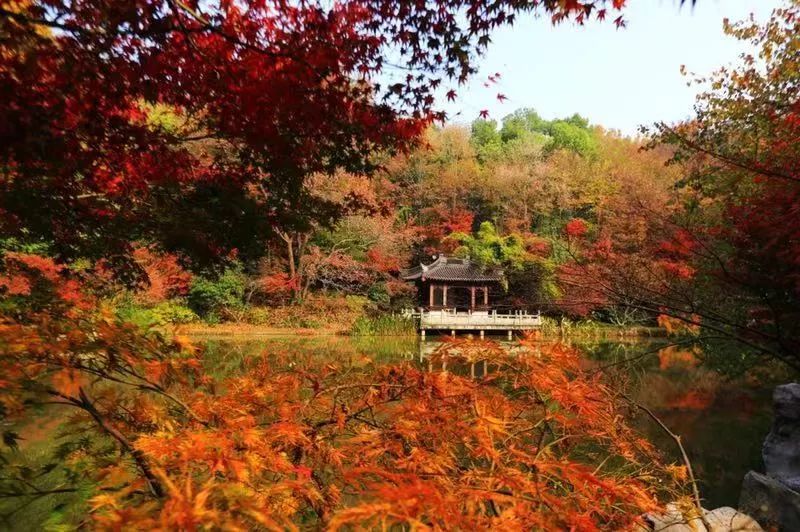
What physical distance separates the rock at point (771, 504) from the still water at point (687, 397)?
0.92 m

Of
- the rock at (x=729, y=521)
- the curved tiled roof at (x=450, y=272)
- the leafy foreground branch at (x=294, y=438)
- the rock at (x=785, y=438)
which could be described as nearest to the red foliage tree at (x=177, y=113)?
the leafy foreground branch at (x=294, y=438)

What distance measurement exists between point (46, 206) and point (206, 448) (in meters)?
2.47

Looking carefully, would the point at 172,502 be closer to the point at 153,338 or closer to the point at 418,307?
the point at 153,338

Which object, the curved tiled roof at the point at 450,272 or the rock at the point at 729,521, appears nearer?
the rock at the point at 729,521

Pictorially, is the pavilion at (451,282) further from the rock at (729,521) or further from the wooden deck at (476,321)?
the rock at (729,521)

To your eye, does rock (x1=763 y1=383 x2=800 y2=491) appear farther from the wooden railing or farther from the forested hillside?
the wooden railing

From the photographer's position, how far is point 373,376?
2307mm

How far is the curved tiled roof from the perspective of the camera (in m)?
21.0

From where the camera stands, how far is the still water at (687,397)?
5879 mm

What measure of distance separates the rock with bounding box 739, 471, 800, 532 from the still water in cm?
92

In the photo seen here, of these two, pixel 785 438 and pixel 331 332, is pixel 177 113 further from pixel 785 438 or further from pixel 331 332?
pixel 331 332

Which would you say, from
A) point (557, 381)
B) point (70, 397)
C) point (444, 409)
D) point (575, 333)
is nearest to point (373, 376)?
point (444, 409)

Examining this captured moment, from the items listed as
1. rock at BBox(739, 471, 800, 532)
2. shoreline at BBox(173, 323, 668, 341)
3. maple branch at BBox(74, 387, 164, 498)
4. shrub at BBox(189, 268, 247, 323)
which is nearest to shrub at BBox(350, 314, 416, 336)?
shoreline at BBox(173, 323, 668, 341)

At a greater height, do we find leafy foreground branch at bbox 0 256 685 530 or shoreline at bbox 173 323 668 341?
leafy foreground branch at bbox 0 256 685 530
